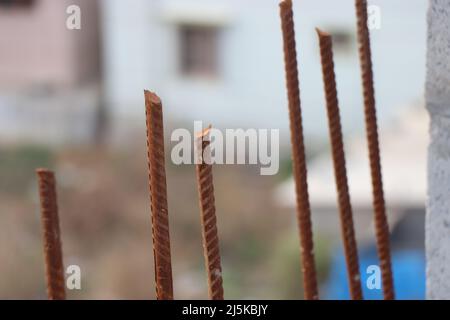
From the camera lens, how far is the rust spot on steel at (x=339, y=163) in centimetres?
107

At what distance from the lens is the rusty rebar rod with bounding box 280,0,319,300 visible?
1.03 m

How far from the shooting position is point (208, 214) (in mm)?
885

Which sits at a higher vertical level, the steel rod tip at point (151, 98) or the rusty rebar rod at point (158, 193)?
the steel rod tip at point (151, 98)

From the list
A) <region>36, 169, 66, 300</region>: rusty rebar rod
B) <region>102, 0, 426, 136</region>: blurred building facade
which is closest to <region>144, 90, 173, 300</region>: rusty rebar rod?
<region>36, 169, 66, 300</region>: rusty rebar rod

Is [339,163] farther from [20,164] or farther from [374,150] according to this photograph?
[20,164]

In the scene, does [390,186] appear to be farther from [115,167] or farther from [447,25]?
[447,25]

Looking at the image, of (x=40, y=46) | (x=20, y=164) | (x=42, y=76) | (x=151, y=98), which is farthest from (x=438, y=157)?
(x=40, y=46)

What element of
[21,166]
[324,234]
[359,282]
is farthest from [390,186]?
[359,282]

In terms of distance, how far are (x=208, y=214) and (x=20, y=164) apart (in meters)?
10.5

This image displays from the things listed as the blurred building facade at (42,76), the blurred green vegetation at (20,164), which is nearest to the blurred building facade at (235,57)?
the blurred building facade at (42,76)

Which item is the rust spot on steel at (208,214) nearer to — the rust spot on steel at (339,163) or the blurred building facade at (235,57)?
the rust spot on steel at (339,163)

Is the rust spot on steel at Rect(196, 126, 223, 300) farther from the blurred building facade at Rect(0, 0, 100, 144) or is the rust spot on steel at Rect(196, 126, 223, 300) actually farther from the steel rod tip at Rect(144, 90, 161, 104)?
the blurred building facade at Rect(0, 0, 100, 144)

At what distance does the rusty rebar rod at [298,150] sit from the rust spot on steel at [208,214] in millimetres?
204

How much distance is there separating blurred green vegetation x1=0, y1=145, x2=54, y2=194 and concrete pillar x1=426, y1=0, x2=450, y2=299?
9.88m
